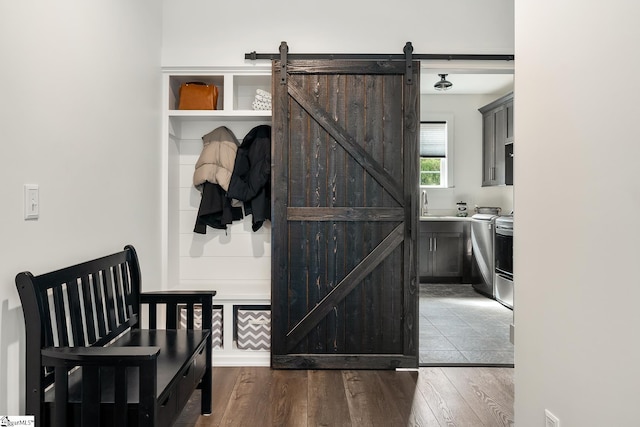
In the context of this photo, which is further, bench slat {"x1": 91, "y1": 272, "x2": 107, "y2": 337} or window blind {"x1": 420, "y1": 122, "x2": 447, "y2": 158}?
window blind {"x1": 420, "y1": 122, "x2": 447, "y2": 158}

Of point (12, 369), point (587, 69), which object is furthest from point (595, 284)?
point (12, 369)

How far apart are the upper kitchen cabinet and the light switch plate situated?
5.08 metres

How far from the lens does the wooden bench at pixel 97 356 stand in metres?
1.56

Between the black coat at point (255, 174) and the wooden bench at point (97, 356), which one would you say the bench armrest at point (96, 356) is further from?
the black coat at point (255, 174)

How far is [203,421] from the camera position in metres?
2.42

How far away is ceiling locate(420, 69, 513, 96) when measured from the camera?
5.86 metres

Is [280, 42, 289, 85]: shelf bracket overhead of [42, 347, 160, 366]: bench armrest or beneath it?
overhead

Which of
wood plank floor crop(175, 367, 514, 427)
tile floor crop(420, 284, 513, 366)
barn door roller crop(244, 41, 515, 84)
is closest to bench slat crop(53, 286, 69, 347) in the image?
wood plank floor crop(175, 367, 514, 427)

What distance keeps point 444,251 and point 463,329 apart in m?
2.21

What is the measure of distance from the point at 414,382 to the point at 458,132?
462 centimetres

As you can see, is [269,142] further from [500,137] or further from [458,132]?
[458,132]

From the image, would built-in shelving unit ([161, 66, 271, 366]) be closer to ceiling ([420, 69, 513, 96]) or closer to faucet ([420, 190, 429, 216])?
ceiling ([420, 69, 513, 96])

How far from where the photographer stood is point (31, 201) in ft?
5.73

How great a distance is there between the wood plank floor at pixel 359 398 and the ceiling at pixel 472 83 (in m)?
3.73
